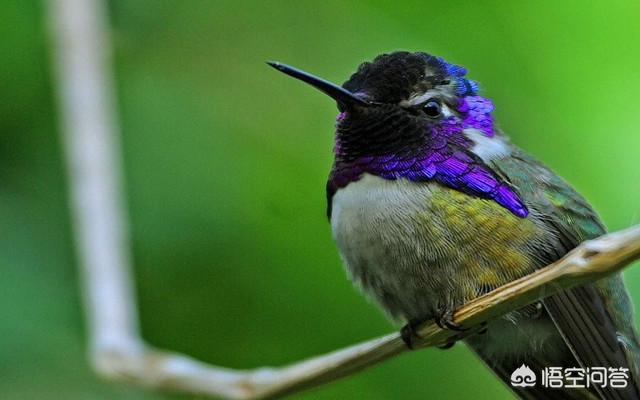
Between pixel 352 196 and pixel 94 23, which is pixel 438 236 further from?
pixel 94 23

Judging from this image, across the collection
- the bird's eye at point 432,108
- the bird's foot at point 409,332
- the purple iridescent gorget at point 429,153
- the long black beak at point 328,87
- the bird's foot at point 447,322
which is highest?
the long black beak at point 328,87

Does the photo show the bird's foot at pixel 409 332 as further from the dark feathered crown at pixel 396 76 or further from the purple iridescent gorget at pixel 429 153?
the dark feathered crown at pixel 396 76

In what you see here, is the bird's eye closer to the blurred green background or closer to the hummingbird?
the hummingbird

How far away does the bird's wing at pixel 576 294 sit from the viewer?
9.36 ft

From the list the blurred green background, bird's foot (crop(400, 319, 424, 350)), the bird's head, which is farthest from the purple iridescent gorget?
bird's foot (crop(400, 319, 424, 350))

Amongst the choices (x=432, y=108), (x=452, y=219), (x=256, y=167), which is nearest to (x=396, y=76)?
(x=432, y=108)

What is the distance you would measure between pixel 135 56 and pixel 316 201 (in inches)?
59.6

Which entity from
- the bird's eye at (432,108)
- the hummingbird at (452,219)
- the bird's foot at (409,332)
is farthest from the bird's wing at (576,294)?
the bird's foot at (409,332)

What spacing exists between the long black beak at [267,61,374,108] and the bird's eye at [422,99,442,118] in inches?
7.1

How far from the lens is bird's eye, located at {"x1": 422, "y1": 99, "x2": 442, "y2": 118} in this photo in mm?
3008

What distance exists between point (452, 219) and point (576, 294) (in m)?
0.41

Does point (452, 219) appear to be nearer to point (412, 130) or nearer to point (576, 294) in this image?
point (412, 130)

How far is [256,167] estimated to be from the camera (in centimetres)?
394

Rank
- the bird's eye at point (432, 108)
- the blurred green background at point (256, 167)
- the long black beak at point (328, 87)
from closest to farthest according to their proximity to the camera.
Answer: the long black beak at point (328, 87) < the bird's eye at point (432, 108) < the blurred green background at point (256, 167)
